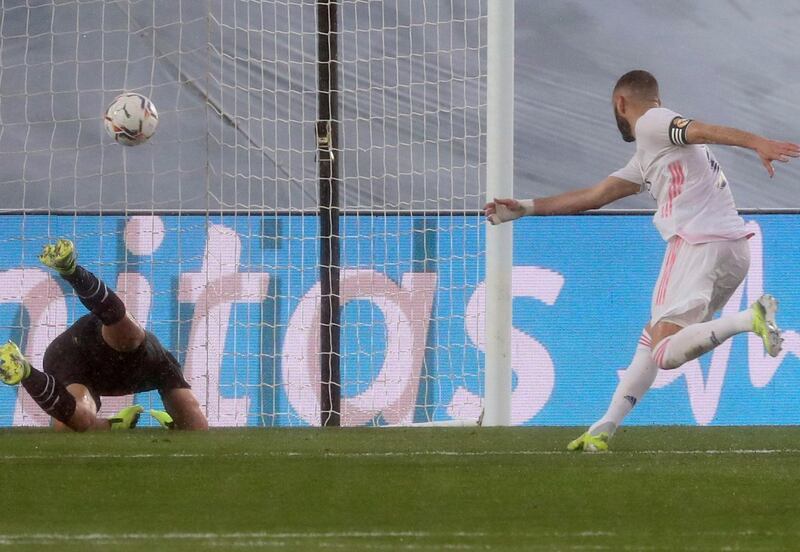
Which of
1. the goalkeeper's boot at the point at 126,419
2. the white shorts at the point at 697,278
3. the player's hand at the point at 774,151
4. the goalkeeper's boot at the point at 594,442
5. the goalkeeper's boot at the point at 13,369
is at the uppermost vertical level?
the player's hand at the point at 774,151

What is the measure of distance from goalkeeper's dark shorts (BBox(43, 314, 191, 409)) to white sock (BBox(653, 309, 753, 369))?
3.02 m

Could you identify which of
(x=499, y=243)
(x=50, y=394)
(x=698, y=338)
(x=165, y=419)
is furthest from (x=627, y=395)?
(x=165, y=419)

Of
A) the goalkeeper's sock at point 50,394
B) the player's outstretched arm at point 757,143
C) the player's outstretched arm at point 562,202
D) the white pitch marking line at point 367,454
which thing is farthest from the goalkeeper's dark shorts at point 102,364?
the player's outstretched arm at point 757,143

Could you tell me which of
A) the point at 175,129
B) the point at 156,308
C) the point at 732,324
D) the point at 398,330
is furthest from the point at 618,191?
the point at 175,129

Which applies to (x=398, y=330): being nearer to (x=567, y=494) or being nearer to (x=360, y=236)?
(x=360, y=236)

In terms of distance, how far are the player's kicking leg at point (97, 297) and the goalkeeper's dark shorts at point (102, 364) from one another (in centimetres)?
9

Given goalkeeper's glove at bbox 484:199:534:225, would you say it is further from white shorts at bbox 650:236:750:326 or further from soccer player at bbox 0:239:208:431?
soccer player at bbox 0:239:208:431

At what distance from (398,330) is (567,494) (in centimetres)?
473

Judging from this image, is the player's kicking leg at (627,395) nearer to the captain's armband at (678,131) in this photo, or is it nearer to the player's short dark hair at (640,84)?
the captain's armband at (678,131)

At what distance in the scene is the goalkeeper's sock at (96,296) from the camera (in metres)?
7.05

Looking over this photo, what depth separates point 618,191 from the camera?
235 inches

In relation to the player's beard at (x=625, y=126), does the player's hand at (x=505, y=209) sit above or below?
below

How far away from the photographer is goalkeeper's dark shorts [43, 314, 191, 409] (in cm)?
752

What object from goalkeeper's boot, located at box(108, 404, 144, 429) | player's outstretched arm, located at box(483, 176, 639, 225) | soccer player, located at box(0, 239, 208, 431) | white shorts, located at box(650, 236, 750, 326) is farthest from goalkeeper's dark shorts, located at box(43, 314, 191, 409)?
white shorts, located at box(650, 236, 750, 326)
